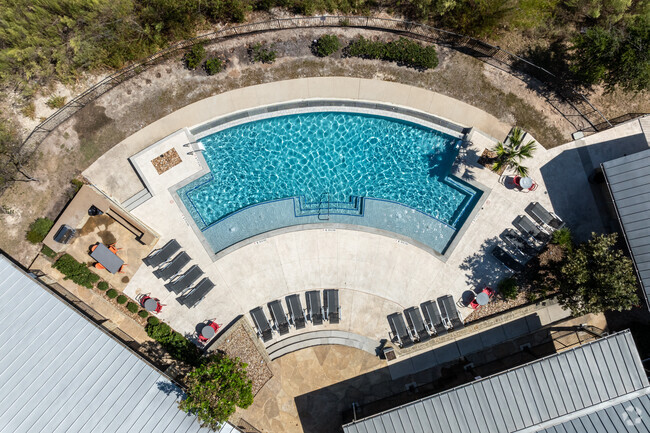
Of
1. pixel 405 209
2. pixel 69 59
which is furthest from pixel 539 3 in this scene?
pixel 69 59

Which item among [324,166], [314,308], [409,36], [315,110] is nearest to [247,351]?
[314,308]

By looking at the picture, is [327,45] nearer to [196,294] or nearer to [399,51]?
[399,51]

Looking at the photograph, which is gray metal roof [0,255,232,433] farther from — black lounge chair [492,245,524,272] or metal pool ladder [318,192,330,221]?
black lounge chair [492,245,524,272]

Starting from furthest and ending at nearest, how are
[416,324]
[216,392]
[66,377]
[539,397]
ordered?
[416,324] → [216,392] → [66,377] → [539,397]

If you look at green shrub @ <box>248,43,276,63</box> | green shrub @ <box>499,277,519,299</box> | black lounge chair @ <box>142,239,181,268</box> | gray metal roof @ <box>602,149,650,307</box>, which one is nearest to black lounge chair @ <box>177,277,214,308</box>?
black lounge chair @ <box>142,239,181,268</box>

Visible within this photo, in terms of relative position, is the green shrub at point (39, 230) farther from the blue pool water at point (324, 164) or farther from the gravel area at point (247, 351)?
the gravel area at point (247, 351)

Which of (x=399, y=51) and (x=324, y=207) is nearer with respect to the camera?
(x=399, y=51)
